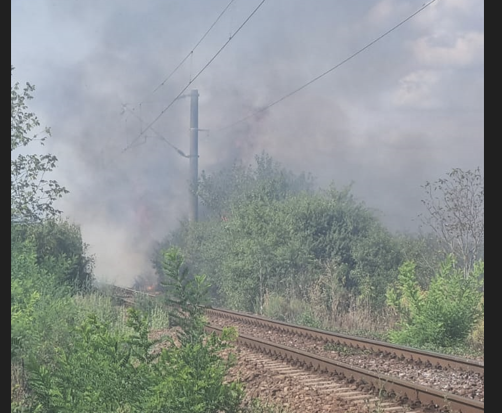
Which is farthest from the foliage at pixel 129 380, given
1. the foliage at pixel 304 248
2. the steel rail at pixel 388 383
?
the foliage at pixel 304 248

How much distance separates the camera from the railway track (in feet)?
25.4

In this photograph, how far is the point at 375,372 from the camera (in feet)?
31.6

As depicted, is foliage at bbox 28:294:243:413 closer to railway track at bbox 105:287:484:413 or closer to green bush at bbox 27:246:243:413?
green bush at bbox 27:246:243:413

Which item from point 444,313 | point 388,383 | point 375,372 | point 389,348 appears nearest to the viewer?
point 388,383

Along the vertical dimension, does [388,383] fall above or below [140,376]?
below

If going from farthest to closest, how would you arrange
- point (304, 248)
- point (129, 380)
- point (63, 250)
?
point (304, 248), point (63, 250), point (129, 380)

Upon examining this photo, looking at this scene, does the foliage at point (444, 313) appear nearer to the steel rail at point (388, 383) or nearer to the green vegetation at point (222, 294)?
the green vegetation at point (222, 294)

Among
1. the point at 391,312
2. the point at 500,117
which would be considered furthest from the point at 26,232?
the point at 500,117

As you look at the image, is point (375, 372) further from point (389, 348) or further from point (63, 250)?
point (63, 250)

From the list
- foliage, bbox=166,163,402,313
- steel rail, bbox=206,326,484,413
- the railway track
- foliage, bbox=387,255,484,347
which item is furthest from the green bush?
foliage, bbox=166,163,402,313

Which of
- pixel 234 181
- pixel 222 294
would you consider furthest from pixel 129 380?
pixel 234 181

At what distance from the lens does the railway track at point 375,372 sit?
25.4ft

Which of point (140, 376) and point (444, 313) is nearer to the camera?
point (140, 376)

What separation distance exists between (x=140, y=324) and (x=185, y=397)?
2.61 ft
